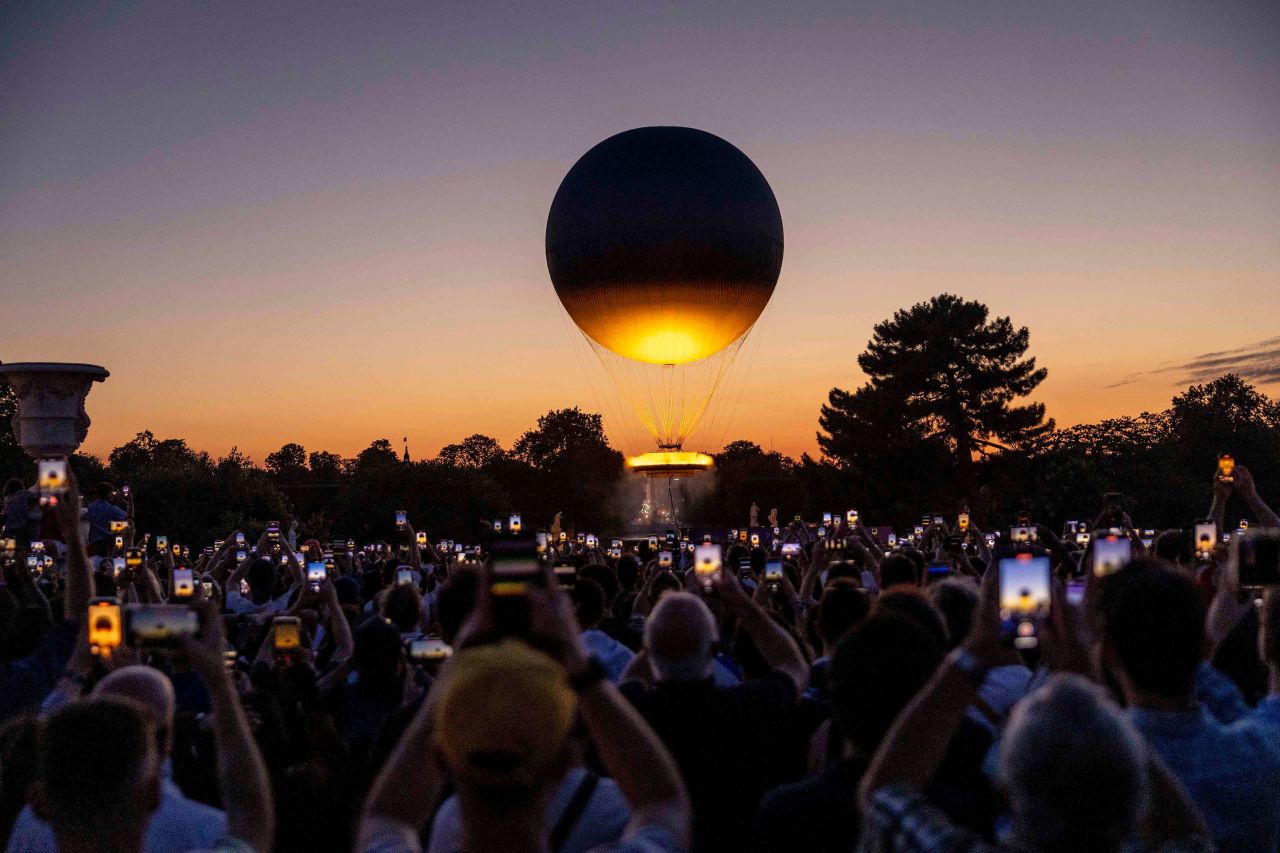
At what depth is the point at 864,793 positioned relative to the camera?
→ 289 centimetres

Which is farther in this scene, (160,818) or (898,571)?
(898,571)

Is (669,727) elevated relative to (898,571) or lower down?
lower down

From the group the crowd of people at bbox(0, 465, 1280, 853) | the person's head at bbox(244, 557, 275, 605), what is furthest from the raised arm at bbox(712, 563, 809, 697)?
the person's head at bbox(244, 557, 275, 605)

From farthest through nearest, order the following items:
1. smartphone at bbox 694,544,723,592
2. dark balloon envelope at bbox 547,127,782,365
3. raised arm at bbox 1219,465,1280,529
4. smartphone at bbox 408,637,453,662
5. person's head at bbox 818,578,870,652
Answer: dark balloon envelope at bbox 547,127,782,365 < raised arm at bbox 1219,465,1280,529 < smartphone at bbox 694,544,723,592 < person's head at bbox 818,578,870,652 < smartphone at bbox 408,637,453,662

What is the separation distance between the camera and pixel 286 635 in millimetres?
6617

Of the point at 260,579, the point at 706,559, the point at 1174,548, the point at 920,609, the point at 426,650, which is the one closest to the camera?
the point at 920,609

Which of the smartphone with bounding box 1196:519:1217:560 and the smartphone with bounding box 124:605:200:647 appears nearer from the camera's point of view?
the smartphone with bounding box 124:605:200:647

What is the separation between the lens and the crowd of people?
102 inches

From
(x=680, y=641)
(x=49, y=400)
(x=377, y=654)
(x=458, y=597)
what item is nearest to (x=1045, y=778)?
(x=680, y=641)

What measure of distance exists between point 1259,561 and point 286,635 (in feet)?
15.6

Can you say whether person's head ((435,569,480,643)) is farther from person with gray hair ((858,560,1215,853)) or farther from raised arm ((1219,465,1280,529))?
raised arm ((1219,465,1280,529))

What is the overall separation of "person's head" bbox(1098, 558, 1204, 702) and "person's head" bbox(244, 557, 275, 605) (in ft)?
29.1

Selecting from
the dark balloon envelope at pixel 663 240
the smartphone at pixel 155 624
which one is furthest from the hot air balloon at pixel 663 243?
the smartphone at pixel 155 624

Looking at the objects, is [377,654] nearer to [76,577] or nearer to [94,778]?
[76,577]
